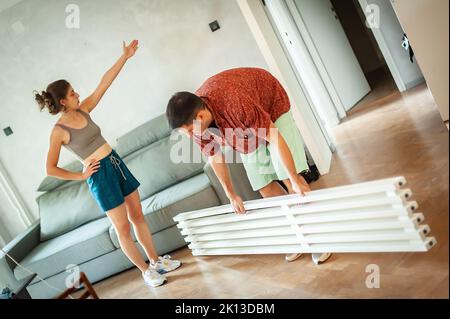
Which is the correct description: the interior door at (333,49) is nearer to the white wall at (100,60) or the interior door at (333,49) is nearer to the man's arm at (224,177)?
the white wall at (100,60)

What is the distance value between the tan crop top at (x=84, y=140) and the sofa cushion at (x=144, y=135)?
112 cm

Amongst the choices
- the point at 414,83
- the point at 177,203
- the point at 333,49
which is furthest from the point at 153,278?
the point at 333,49

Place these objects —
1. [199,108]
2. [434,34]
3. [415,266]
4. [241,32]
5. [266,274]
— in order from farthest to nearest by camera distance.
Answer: [241,32], [266,274], [199,108], [415,266], [434,34]

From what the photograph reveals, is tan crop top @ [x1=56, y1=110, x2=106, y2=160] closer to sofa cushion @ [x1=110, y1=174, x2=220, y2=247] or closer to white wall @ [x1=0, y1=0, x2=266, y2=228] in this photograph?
sofa cushion @ [x1=110, y1=174, x2=220, y2=247]

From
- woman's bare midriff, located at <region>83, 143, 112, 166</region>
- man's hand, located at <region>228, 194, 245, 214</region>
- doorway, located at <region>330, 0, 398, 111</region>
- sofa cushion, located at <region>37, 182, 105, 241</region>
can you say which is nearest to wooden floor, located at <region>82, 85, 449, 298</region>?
man's hand, located at <region>228, 194, 245, 214</region>

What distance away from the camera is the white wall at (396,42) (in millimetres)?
4344

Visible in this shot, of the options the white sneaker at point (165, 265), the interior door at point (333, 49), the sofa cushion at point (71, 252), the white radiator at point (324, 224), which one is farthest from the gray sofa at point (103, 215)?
the interior door at point (333, 49)

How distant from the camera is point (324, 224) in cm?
190

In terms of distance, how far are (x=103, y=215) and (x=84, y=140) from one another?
1.36m

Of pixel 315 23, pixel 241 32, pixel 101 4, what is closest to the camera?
pixel 241 32

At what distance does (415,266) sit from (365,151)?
1474 mm

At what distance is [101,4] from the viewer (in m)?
3.81

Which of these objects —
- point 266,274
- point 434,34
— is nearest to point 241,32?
point 266,274
